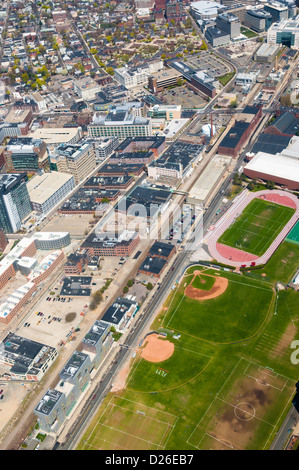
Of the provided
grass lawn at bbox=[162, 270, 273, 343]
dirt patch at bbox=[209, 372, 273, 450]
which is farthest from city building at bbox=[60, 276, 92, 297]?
dirt patch at bbox=[209, 372, 273, 450]

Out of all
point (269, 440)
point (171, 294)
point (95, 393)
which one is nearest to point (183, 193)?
point (171, 294)

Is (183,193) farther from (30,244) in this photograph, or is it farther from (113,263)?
(30,244)

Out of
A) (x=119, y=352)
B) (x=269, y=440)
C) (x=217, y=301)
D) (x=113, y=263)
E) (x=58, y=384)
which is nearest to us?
(x=269, y=440)

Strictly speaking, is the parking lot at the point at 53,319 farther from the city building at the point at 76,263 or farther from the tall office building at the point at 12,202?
the tall office building at the point at 12,202

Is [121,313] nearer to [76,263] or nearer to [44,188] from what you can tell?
[76,263]

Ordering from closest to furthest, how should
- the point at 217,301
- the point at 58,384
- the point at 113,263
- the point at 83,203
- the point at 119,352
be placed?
the point at 58,384 < the point at 119,352 < the point at 217,301 < the point at 113,263 < the point at 83,203

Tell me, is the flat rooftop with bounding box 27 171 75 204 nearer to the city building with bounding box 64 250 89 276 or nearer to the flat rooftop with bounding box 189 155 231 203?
the city building with bounding box 64 250 89 276
